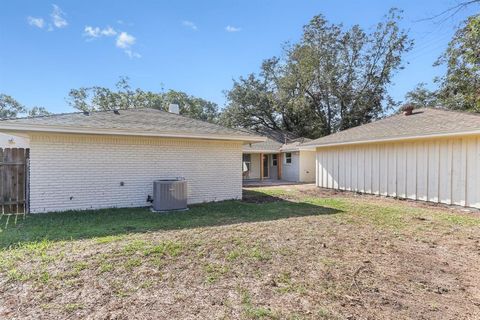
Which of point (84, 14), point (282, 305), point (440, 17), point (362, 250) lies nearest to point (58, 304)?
point (282, 305)

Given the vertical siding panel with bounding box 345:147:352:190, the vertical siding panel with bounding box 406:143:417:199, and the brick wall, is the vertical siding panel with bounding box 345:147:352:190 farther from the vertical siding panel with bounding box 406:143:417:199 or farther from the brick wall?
the brick wall

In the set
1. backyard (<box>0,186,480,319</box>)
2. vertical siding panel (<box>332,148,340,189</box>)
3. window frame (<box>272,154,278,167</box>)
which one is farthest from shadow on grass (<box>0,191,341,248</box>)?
window frame (<box>272,154,278,167</box>)

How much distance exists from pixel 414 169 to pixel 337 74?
19892 millimetres

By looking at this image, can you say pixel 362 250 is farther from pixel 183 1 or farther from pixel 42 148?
pixel 183 1

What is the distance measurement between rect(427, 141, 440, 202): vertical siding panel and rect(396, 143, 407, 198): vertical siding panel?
90 centimetres

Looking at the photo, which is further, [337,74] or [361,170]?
[337,74]

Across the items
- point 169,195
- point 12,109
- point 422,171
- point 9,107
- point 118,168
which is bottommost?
point 169,195

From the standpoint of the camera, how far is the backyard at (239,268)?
9.00 feet

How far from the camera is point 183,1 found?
10344mm

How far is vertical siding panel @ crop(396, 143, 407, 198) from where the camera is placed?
10070 millimetres

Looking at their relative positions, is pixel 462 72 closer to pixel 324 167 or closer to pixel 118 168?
pixel 324 167

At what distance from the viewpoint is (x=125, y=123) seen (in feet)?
27.1

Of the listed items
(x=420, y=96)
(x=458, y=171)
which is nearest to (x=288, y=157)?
(x=458, y=171)

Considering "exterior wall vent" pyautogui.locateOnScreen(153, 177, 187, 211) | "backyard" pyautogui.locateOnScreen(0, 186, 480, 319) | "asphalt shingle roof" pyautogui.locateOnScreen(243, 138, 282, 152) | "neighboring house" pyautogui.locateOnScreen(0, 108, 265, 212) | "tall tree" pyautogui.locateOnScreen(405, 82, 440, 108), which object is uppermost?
"tall tree" pyautogui.locateOnScreen(405, 82, 440, 108)
